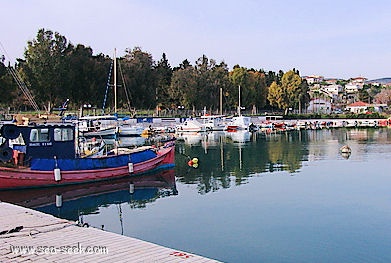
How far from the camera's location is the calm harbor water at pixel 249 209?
14.8 meters

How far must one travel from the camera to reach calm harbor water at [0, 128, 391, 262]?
48.7ft

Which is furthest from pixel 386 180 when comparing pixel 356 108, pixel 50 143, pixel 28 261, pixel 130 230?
pixel 356 108

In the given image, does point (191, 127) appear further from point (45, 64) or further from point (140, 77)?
point (45, 64)

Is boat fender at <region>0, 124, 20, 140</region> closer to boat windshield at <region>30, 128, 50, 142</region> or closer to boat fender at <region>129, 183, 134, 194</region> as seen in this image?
boat windshield at <region>30, 128, 50, 142</region>

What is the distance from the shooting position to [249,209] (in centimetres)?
2012

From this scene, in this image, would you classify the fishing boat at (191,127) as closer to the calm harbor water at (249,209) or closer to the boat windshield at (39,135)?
the calm harbor water at (249,209)

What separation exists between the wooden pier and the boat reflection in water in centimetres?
683

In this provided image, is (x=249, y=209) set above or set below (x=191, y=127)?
below

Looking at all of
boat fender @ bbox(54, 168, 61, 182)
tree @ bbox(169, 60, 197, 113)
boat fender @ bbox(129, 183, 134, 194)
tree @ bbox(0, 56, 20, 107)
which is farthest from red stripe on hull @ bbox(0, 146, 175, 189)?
tree @ bbox(169, 60, 197, 113)

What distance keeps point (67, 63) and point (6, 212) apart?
57.7 metres

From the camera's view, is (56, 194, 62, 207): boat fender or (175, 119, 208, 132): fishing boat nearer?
(56, 194, 62, 207): boat fender

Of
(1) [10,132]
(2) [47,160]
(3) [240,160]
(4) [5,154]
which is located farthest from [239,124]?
(4) [5,154]

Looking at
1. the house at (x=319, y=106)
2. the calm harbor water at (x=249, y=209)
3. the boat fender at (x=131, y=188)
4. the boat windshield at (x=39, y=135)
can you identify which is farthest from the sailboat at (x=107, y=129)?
the house at (x=319, y=106)

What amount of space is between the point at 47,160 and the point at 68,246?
1372 cm
